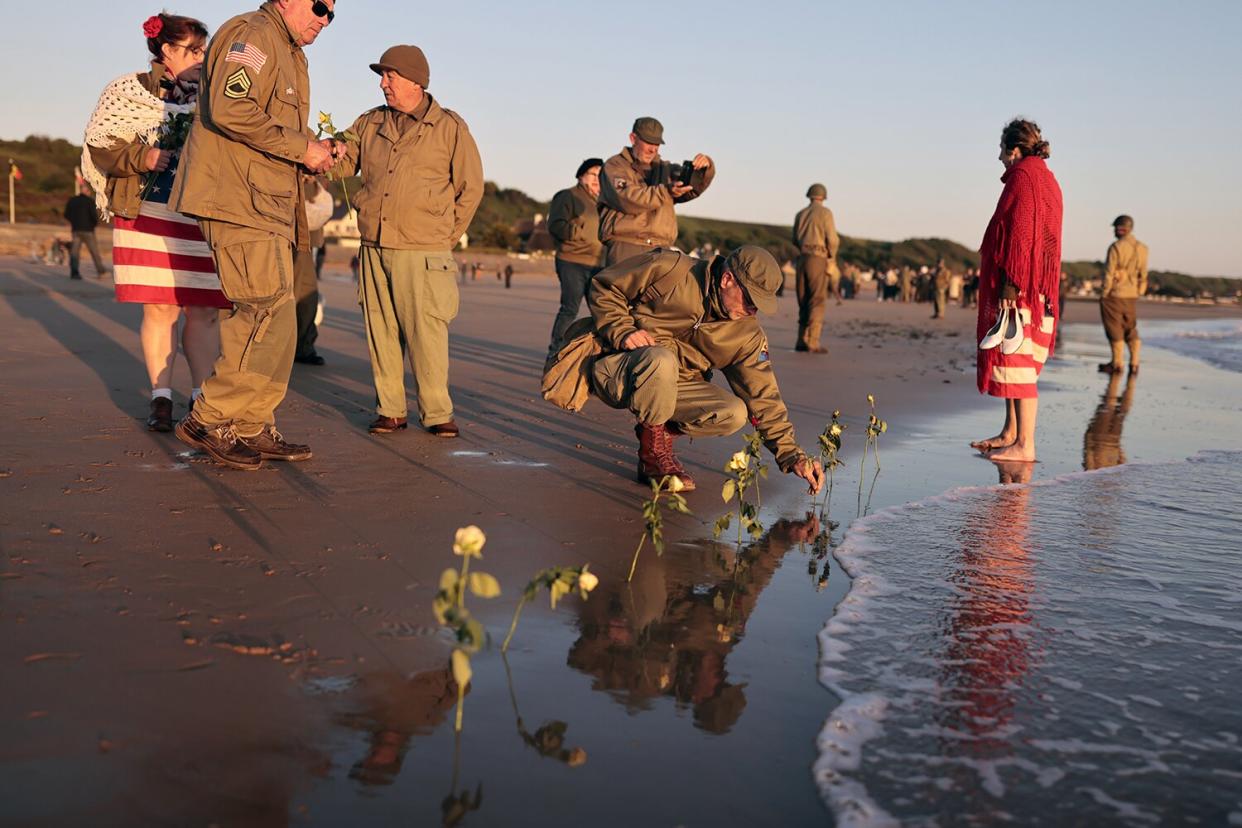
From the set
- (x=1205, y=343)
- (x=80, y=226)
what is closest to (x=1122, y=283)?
(x=1205, y=343)

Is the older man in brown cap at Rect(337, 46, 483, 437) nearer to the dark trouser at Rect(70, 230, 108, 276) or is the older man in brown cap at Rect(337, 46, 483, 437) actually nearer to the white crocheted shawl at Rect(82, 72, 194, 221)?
the white crocheted shawl at Rect(82, 72, 194, 221)

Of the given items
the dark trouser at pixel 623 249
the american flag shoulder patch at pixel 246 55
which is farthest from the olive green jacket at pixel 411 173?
the dark trouser at pixel 623 249

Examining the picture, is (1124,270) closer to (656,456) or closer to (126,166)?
(656,456)

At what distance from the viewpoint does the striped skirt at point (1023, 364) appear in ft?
22.5

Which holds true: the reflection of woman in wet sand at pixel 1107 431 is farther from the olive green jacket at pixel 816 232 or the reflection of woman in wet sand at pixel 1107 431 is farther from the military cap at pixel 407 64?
the military cap at pixel 407 64

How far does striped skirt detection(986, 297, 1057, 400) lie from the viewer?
6.86 m

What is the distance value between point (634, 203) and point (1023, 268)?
279cm

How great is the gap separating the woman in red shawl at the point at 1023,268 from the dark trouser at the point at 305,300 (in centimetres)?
535

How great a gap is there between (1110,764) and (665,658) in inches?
45.0

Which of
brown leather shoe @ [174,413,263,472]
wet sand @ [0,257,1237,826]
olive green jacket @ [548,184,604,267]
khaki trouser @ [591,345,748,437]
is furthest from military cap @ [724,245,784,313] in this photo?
olive green jacket @ [548,184,604,267]

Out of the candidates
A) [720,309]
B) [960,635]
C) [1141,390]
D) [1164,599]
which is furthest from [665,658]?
[1141,390]

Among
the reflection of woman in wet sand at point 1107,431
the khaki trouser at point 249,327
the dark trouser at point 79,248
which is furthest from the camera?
the dark trouser at point 79,248

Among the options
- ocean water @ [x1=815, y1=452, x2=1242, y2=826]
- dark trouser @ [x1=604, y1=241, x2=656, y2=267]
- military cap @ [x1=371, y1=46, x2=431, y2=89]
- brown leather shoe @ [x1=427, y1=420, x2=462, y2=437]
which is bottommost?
ocean water @ [x1=815, y1=452, x2=1242, y2=826]

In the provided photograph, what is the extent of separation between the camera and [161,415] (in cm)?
599
